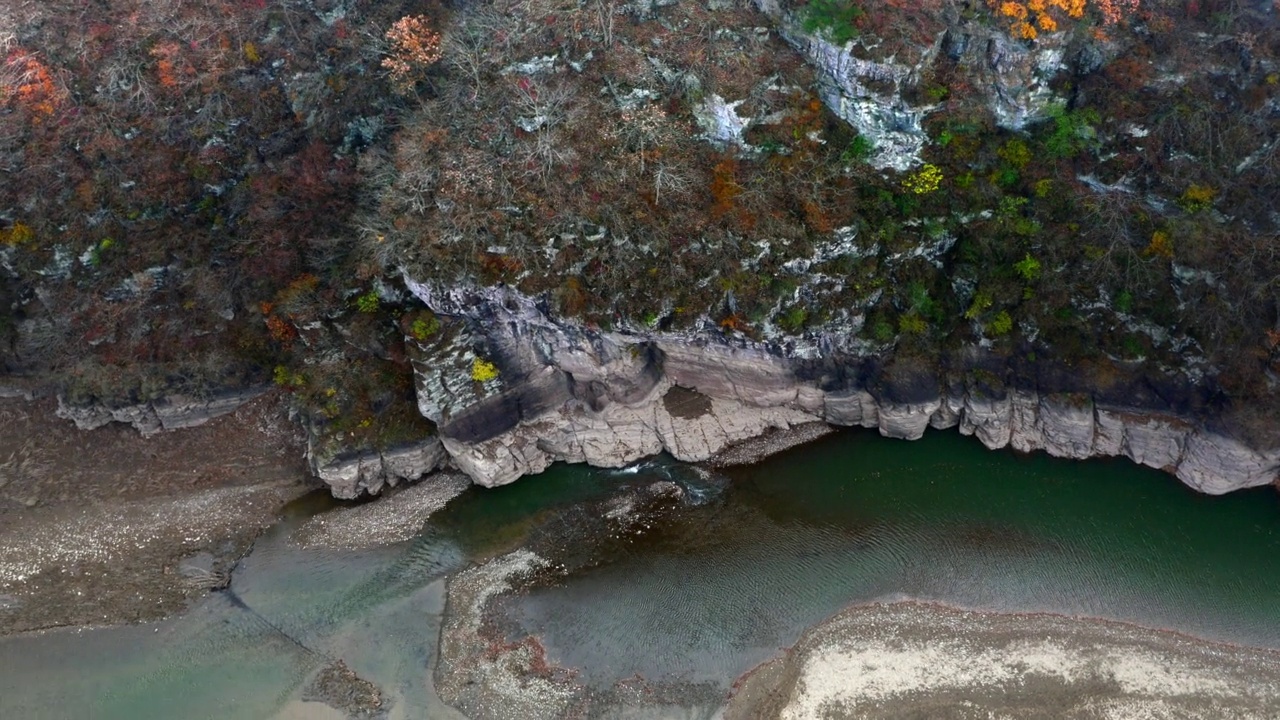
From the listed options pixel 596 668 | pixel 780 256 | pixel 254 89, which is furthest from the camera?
pixel 254 89

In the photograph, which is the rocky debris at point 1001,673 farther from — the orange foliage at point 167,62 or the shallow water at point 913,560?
the orange foliage at point 167,62

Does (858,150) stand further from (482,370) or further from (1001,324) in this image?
(482,370)

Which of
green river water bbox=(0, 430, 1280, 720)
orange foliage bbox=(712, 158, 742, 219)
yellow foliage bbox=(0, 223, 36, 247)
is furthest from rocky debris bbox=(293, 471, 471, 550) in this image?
yellow foliage bbox=(0, 223, 36, 247)

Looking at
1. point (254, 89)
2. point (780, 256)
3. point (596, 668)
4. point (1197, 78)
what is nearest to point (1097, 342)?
point (1197, 78)

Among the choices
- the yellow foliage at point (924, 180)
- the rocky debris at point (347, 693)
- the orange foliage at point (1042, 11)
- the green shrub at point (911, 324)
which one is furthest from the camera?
the green shrub at point (911, 324)

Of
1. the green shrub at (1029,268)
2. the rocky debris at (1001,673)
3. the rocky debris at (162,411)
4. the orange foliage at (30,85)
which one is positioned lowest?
the rocky debris at (1001,673)

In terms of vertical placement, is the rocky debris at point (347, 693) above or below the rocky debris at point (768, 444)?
below

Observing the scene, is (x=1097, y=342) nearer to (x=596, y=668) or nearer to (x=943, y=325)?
(x=943, y=325)

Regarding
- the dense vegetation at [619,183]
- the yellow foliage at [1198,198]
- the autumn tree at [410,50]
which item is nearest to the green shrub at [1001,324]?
the dense vegetation at [619,183]
